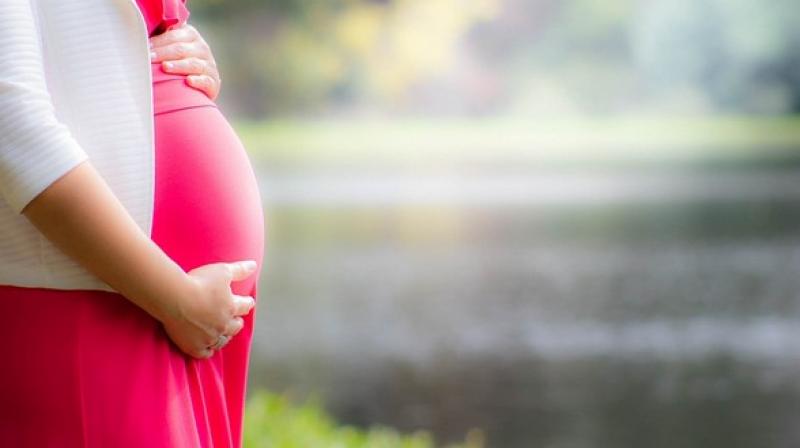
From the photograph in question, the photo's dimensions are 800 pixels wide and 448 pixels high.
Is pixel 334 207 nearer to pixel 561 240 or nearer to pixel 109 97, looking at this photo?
pixel 561 240

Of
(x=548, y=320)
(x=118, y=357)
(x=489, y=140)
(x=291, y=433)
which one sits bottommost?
(x=291, y=433)

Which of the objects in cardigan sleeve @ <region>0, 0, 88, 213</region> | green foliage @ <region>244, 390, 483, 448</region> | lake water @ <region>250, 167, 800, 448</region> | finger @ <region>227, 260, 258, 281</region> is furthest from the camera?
lake water @ <region>250, 167, 800, 448</region>

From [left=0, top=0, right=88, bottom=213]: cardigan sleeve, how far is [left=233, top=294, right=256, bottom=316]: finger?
190mm

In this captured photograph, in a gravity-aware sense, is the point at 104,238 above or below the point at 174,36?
below

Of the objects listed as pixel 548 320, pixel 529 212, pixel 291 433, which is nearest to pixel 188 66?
pixel 291 433

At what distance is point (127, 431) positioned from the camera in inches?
42.0

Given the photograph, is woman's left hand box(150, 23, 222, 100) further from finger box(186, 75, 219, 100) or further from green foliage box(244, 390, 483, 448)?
green foliage box(244, 390, 483, 448)

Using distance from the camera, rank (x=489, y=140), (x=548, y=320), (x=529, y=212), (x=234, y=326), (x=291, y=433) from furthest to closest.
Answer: (x=489, y=140) → (x=529, y=212) → (x=548, y=320) → (x=291, y=433) → (x=234, y=326)

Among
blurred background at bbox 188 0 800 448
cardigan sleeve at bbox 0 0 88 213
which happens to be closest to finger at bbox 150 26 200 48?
cardigan sleeve at bbox 0 0 88 213

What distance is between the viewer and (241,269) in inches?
45.3

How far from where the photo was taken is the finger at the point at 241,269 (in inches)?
44.8

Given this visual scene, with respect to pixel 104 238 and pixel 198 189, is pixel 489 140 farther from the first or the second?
pixel 104 238

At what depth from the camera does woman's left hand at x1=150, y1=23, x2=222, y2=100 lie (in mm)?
1179

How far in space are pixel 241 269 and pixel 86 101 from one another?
0.20m
